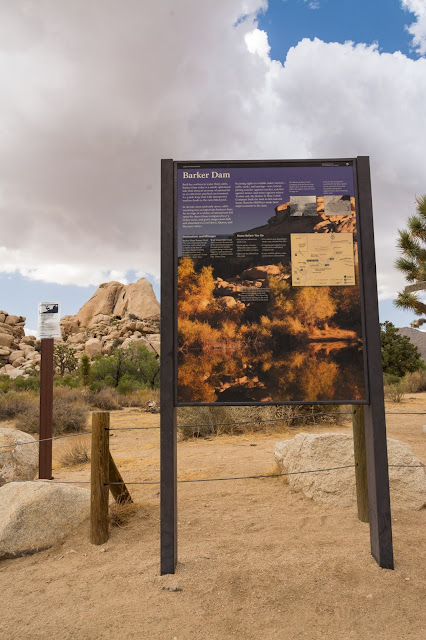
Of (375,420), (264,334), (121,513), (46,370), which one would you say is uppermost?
(264,334)

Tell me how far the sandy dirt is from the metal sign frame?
→ 0.29 m

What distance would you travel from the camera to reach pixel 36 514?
4.30 meters

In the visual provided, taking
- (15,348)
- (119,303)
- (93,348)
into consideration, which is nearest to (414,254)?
(93,348)

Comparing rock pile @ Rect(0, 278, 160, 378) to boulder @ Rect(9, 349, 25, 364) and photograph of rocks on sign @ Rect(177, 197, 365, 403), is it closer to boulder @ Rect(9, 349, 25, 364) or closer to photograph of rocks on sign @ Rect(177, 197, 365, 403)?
boulder @ Rect(9, 349, 25, 364)

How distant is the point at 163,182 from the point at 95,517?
10.4 ft

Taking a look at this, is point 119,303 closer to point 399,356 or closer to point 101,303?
point 101,303

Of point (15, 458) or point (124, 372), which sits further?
point (124, 372)

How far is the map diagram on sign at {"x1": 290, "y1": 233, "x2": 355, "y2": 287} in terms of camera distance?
11.7 ft

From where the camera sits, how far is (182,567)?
358cm

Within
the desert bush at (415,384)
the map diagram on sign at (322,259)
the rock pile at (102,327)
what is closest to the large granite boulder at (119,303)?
the rock pile at (102,327)

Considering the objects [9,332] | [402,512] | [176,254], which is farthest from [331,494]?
[9,332]

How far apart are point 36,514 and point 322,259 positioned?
366 centimetres

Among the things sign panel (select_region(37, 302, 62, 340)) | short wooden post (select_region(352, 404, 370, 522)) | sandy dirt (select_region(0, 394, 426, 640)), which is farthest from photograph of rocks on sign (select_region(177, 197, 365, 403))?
sign panel (select_region(37, 302, 62, 340))

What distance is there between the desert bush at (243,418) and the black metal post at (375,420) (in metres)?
6.69
